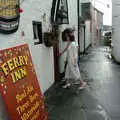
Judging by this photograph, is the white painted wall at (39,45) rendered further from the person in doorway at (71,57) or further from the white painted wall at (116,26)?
the white painted wall at (116,26)

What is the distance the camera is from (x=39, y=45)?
461 centimetres

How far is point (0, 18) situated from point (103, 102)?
300 cm

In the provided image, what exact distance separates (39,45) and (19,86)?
195 cm

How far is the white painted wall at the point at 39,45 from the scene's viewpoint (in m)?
3.22

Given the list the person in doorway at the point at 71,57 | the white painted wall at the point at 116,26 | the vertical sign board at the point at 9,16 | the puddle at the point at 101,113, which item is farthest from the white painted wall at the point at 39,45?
the white painted wall at the point at 116,26

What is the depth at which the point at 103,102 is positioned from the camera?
4.55 metres

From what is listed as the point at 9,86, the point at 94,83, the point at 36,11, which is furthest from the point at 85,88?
the point at 9,86

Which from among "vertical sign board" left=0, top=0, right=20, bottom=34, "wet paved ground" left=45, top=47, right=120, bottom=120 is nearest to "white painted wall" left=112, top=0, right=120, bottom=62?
"wet paved ground" left=45, top=47, right=120, bottom=120

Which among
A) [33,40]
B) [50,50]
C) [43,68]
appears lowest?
[43,68]

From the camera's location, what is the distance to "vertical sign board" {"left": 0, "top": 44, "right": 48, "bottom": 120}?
254 cm

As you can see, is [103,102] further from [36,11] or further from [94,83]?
[36,11]

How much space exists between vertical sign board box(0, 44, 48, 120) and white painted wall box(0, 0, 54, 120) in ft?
0.94

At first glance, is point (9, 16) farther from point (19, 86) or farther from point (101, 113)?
point (101, 113)

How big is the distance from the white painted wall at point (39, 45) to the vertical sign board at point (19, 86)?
→ 0.29 m
